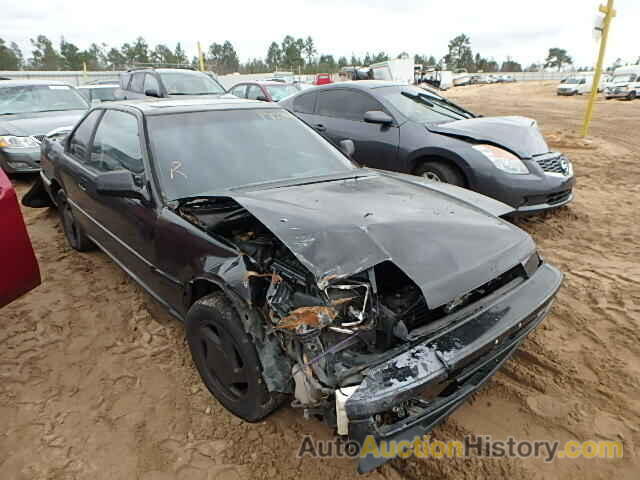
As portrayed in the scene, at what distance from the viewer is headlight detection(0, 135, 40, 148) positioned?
6055 mm

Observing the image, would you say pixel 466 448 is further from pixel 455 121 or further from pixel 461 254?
pixel 455 121

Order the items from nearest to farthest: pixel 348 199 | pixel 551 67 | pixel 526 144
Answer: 1. pixel 348 199
2. pixel 526 144
3. pixel 551 67

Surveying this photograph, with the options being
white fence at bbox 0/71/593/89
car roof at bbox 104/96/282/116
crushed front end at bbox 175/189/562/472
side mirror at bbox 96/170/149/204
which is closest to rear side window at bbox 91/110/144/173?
car roof at bbox 104/96/282/116

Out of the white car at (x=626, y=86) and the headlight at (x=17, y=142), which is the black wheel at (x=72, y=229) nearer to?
the headlight at (x=17, y=142)

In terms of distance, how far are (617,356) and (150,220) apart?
2.99 metres

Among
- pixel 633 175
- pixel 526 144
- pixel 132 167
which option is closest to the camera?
pixel 132 167

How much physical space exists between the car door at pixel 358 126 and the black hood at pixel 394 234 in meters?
2.72

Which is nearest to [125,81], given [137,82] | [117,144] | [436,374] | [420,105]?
[137,82]

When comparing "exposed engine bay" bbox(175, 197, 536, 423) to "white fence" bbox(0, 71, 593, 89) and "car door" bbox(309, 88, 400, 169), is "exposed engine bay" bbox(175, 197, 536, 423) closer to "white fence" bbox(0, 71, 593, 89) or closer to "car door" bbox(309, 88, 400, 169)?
"car door" bbox(309, 88, 400, 169)

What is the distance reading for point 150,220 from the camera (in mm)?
2438

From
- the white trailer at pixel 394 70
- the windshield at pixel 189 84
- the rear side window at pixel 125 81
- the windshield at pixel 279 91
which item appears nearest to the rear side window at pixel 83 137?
the windshield at pixel 189 84

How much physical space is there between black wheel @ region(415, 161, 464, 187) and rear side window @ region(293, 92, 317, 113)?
2128 millimetres

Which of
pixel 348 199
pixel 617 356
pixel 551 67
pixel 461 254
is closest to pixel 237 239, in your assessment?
pixel 348 199

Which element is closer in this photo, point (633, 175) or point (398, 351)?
point (398, 351)
